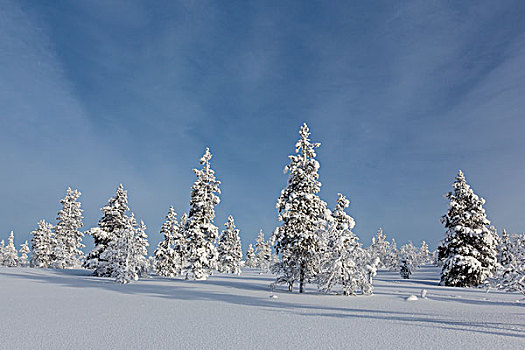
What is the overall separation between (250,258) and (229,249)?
131 feet

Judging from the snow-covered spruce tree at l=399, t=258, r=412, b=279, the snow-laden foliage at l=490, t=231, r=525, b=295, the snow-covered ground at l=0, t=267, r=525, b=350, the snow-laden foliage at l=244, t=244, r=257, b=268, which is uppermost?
the snow-laden foliage at l=490, t=231, r=525, b=295

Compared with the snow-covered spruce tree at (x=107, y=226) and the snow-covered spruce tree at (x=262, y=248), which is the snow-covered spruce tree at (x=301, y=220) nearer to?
the snow-covered spruce tree at (x=107, y=226)

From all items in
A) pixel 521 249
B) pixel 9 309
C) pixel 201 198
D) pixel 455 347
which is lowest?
pixel 9 309

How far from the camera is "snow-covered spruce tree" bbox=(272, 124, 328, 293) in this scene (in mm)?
24828

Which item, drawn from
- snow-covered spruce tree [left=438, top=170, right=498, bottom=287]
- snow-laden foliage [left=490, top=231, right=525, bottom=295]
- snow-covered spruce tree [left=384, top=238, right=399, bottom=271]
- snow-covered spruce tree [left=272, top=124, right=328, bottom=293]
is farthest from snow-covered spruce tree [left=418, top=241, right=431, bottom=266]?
snow-laden foliage [left=490, top=231, right=525, bottom=295]

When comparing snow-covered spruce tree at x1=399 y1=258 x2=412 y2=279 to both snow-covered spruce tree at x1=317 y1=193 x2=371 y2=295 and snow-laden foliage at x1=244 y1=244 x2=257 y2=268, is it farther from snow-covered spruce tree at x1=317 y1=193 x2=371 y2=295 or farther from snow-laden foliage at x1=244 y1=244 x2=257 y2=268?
snow-laden foliage at x1=244 y1=244 x2=257 y2=268

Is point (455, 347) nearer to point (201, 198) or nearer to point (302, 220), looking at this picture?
point (302, 220)

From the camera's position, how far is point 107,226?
44531 mm

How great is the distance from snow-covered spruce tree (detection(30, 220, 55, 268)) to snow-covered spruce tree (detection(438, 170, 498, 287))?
205ft

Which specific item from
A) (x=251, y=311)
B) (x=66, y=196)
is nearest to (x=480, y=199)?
(x=251, y=311)

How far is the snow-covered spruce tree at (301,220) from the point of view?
2483 cm

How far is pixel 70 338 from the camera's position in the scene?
924cm

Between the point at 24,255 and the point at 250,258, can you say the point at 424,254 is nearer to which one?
the point at 250,258

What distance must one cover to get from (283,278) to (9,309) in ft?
54.1
